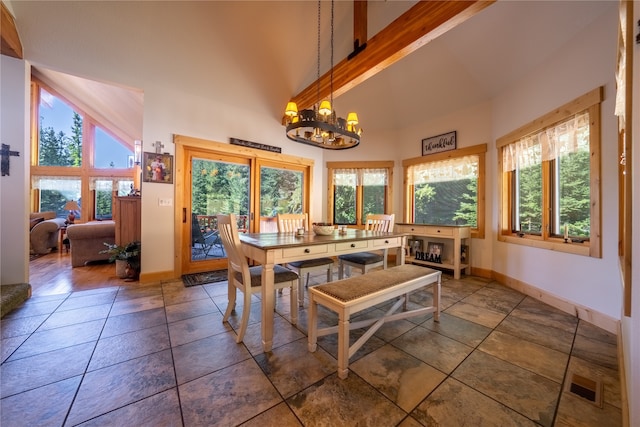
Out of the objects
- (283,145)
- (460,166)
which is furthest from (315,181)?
(460,166)

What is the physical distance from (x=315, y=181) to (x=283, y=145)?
3.30 feet

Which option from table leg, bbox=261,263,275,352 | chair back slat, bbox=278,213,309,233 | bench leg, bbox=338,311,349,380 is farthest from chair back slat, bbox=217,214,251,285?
chair back slat, bbox=278,213,309,233

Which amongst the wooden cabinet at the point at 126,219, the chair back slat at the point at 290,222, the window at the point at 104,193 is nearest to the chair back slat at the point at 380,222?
the chair back slat at the point at 290,222

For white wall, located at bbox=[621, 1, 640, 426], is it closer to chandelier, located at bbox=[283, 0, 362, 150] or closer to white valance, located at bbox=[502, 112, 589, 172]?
chandelier, located at bbox=[283, 0, 362, 150]

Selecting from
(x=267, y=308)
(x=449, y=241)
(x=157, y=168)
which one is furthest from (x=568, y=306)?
(x=157, y=168)

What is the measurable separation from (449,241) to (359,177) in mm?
2160

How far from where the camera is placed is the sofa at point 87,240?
3.92m

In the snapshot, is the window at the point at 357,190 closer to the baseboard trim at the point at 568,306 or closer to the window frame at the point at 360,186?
the window frame at the point at 360,186

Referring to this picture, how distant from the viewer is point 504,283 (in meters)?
3.31

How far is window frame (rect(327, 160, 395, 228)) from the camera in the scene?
16.0 ft

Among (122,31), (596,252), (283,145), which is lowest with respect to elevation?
(596,252)

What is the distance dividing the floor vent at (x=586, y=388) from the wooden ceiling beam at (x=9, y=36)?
17.9 ft

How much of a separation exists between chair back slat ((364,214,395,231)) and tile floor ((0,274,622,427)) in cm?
132

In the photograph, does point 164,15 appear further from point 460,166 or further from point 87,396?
point 460,166
